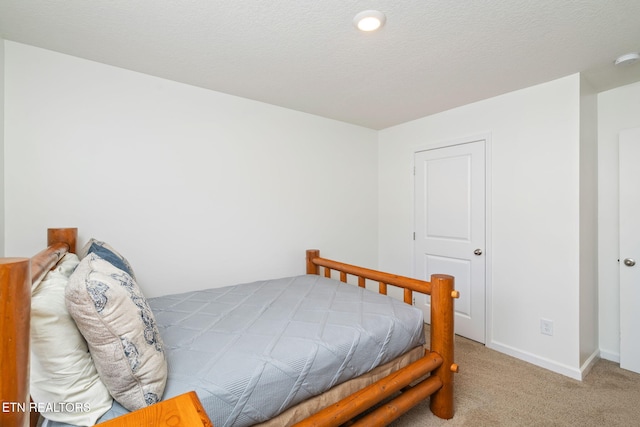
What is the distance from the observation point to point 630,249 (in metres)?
2.25

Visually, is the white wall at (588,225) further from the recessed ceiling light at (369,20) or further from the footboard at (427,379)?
the recessed ceiling light at (369,20)

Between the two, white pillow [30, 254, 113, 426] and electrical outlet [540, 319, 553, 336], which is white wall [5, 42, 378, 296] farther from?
electrical outlet [540, 319, 553, 336]

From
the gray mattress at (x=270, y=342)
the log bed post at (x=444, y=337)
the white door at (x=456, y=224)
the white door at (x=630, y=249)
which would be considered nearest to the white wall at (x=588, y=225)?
the white door at (x=630, y=249)

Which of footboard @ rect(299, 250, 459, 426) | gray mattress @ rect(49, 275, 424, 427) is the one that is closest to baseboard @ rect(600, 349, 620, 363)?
footboard @ rect(299, 250, 459, 426)

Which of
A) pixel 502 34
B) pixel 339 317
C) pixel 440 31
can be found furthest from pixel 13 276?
pixel 502 34

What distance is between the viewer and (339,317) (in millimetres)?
1668

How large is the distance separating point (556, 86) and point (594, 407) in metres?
2.27

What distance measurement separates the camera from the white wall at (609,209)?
235cm

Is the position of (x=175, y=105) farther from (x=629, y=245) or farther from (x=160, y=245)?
(x=629, y=245)

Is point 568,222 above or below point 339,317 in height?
above

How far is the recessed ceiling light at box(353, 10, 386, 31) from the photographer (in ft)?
4.77

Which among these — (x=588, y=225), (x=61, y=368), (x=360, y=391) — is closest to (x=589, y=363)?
(x=588, y=225)

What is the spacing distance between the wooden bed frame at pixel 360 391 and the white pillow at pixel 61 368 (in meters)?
0.07

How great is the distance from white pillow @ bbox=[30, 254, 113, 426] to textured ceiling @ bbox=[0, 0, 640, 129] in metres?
1.44
